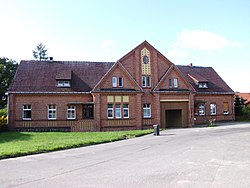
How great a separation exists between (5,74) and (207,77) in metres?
36.1

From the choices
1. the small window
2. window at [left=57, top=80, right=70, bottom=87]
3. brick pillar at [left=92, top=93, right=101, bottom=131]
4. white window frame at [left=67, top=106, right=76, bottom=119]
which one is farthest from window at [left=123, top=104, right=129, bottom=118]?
the small window

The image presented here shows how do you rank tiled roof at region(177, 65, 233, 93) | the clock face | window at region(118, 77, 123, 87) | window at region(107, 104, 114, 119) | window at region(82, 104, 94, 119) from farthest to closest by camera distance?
tiled roof at region(177, 65, 233, 93), the clock face, window at region(118, 77, 123, 87), window at region(82, 104, 94, 119), window at region(107, 104, 114, 119)

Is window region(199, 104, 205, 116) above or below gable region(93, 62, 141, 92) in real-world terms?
below

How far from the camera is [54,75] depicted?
34.0 m

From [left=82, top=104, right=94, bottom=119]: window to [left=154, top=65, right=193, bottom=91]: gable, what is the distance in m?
7.95

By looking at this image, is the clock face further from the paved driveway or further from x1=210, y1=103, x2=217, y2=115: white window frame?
the paved driveway

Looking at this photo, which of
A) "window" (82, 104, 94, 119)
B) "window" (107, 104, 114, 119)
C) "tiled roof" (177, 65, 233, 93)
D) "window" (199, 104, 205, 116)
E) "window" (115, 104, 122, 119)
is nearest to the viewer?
"window" (107, 104, 114, 119)

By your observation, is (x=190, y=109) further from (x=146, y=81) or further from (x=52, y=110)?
(x=52, y=110)

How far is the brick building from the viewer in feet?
103

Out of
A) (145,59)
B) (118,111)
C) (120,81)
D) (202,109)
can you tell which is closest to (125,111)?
(118,111)

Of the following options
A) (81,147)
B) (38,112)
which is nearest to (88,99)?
(38,112)

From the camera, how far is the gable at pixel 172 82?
113ft

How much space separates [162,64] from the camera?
35094mm

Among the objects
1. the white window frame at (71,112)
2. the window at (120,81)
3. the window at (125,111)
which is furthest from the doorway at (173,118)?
the white window frame at (71,112)
